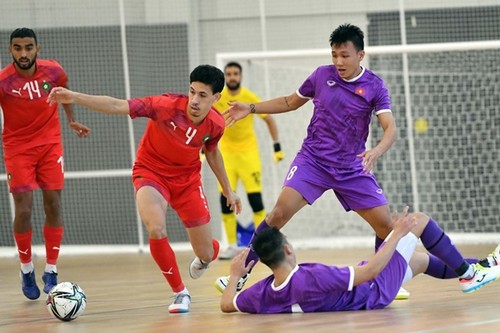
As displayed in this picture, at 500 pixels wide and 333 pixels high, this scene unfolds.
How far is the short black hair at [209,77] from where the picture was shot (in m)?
7.54

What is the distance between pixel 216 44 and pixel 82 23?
6.18 ft

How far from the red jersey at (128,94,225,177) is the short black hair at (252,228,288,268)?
4.87ft

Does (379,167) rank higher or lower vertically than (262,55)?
lower

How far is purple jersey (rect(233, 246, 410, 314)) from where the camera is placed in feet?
21.5

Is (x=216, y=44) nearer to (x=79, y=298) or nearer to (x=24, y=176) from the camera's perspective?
(x=24, y=176)

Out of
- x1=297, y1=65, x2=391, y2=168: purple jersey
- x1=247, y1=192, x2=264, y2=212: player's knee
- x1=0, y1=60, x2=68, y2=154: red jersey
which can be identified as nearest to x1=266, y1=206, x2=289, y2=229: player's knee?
x1=297, y1=65, x2=391, y2=168: purple jersey

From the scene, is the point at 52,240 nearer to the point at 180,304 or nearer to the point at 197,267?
the point at 197,267

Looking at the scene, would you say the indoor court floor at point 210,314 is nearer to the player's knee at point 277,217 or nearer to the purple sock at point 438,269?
the purple sock at point 438,269

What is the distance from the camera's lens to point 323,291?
6602 millimetres

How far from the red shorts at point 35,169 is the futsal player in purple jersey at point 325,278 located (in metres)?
2.53

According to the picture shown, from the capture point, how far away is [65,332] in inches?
255

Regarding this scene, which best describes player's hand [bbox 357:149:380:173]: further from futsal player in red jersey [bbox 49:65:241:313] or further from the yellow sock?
the yellow sock

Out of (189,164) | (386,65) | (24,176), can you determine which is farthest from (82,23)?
(189,164)

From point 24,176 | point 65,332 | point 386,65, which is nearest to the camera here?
point 65,332
